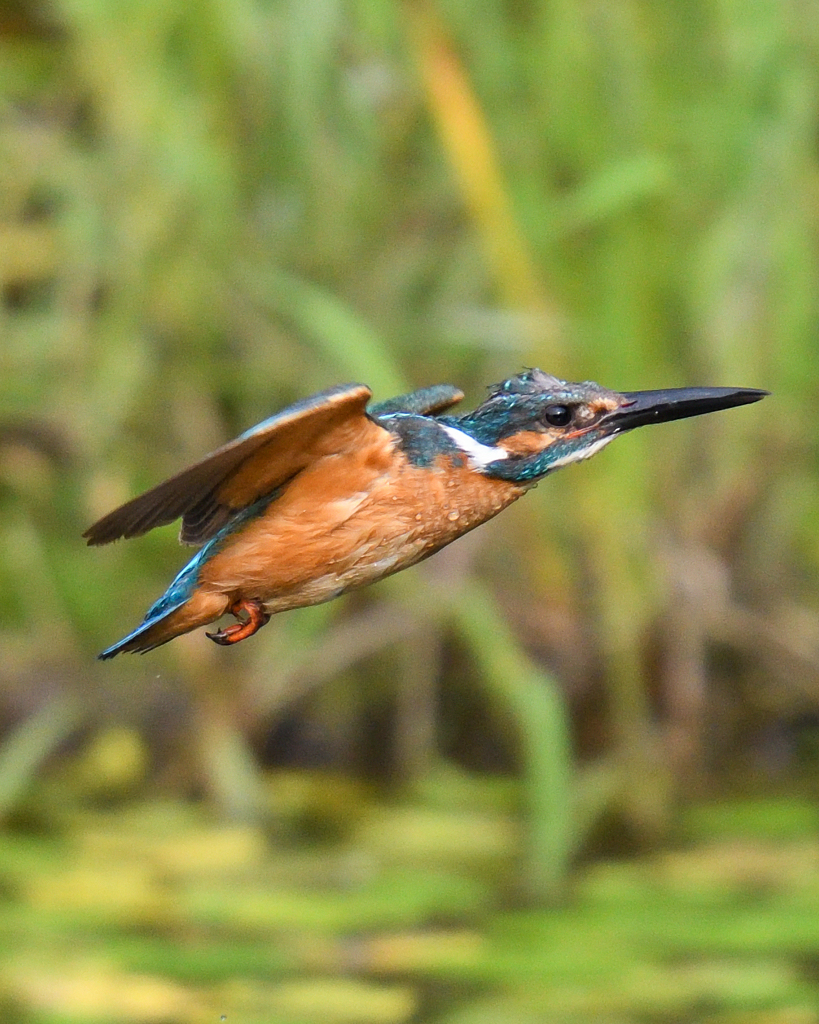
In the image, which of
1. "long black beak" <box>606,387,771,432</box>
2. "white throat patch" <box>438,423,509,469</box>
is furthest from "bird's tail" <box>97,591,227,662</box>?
"long black beak" <box>606,387,771,432</box>

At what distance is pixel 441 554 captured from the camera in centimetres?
396

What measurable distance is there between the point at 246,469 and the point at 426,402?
1.00ft

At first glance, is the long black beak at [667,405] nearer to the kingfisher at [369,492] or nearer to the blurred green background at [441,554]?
the kingfisher at [369,492]

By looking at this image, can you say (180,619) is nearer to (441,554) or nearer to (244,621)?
(244,621)

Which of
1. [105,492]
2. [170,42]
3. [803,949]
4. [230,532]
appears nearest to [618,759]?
[803,949]

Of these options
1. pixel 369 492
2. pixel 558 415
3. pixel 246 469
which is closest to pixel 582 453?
pixel 558 415

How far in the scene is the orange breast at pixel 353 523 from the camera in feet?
4.96

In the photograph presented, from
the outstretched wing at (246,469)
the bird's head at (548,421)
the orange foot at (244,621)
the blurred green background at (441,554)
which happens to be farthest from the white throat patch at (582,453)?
the blurred green background at (441,554)

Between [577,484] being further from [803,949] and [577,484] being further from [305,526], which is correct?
[305,526]

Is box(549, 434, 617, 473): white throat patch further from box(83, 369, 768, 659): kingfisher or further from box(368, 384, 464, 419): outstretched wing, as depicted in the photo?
box(368, 384, 464, 419): outstretched wing

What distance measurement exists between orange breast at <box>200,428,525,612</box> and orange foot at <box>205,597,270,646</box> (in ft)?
0.06

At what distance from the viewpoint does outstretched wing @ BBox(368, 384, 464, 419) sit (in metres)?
1.72

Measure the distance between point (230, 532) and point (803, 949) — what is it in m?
2.24

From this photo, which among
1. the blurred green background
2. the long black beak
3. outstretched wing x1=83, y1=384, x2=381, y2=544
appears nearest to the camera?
outstretched wing x1=83, y1=384, x2=381, y2=544
